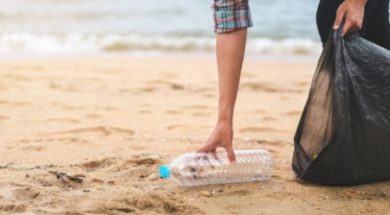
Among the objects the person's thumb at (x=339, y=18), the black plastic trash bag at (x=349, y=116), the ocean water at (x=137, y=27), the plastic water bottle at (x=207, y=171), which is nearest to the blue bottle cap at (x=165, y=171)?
the plastic water bottle at (x=207, y=171)

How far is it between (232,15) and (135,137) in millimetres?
1394

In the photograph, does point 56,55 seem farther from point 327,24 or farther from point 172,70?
point 327,24

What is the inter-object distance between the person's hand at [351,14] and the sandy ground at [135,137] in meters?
0.65

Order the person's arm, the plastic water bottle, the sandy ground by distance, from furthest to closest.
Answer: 1. the plastic water bottle
2. the person's arm
3. the sandy ground

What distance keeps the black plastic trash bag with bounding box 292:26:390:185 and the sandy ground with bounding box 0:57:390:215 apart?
3.6 inches

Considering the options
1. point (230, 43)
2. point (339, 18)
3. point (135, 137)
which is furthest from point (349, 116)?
point (135, 137)

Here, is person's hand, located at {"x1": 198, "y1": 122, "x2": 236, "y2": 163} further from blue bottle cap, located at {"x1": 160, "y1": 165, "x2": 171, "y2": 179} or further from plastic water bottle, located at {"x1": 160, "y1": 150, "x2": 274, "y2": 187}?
blue bottle cap, located at {"x1": 160, "y1": 165, "x2": 171, "y2": 179}

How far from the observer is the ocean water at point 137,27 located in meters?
9.23

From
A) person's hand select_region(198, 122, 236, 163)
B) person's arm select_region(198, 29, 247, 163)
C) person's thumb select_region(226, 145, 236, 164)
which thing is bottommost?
person's thumb select_region(226, 145, 236, 164)

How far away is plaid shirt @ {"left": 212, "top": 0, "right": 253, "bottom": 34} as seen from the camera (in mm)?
2389

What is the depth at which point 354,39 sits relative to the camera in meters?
2.45

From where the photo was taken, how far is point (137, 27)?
1077cm

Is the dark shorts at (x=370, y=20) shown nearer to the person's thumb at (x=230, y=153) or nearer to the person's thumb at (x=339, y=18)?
the person's thumb at (x=339, y=18)

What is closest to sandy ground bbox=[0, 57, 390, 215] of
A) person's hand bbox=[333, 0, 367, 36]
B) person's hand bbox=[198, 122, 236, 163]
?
person's hand bbox=[198, 122, 236, 163]
